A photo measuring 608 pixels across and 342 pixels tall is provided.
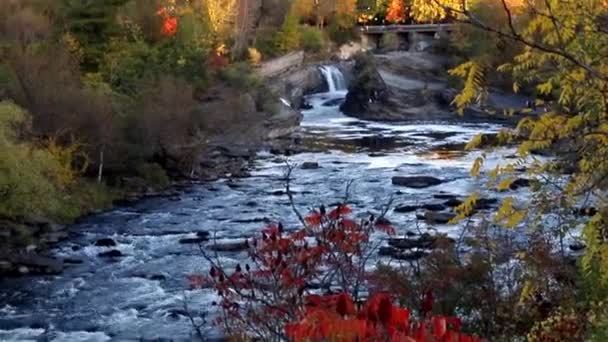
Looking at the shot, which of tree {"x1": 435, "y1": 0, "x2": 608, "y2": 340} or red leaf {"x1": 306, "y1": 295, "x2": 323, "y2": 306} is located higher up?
tree {"x1": 435, "y1": 0, "x2": 608, "y2": 340}

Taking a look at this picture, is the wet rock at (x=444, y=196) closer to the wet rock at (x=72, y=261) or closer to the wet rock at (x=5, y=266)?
the wet rock at (x=72, y=261)

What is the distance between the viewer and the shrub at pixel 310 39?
54938mm

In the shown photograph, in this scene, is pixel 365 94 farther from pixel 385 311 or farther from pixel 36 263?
pixel 385 311

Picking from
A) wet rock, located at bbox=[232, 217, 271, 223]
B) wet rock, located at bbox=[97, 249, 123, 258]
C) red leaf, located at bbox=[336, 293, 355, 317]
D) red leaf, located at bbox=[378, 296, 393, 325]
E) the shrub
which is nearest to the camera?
red leaf, located at bbox=[378, 296, 393, 325]

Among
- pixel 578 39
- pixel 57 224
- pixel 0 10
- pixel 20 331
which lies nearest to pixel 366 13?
pixel 0 10

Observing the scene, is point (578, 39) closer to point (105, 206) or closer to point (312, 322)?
point (312, 322)

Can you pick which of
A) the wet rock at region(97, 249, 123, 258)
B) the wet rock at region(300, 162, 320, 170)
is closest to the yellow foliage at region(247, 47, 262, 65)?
the wet rock at region(300, 162, 320, 170)

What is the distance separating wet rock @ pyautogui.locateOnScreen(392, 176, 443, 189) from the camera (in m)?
27.9

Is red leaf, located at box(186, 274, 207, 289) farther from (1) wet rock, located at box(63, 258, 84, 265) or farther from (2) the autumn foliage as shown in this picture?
(1) wet rock, located at box(63, 258, 84, 265)

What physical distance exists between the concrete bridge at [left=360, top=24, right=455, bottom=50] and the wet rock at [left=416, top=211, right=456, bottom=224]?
3934cm

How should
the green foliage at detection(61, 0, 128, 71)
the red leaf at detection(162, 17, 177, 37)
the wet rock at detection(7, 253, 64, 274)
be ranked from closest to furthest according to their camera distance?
1. the wet rock at detection(7, 253, 64, 274)
2. the green foliage at detection(61, 0, 128, 71)
3. the red leaf at detection(162, 17, 177, 37)

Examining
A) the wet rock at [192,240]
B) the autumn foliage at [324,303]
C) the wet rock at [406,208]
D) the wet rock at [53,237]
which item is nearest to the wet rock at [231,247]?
the wet rock at [192,240]

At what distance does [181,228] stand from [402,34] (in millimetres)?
44023

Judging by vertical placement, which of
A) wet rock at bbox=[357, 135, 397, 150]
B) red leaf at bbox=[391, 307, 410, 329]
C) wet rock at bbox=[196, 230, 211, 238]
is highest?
red leaf at bbox=[391, 307, 410, 329]
